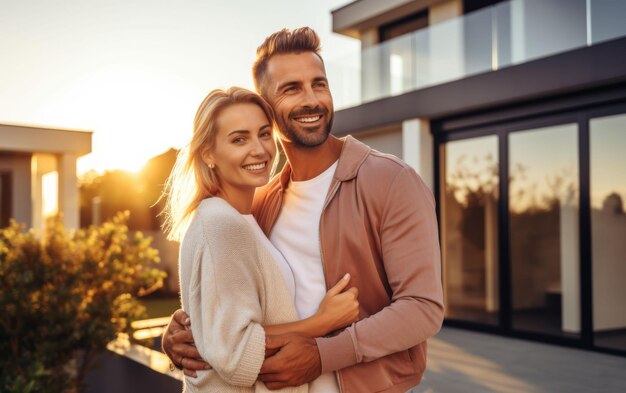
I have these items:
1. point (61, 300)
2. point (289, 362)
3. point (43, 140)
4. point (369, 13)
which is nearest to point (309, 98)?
point (289, 362)

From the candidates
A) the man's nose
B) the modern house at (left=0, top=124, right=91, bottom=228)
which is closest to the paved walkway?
the man's nose

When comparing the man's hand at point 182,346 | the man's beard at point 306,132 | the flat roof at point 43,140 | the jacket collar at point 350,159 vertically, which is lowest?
the man's hand at point 182,346

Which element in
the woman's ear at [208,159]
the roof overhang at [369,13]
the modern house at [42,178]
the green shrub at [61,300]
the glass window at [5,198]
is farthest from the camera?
the glass window at [5,198]

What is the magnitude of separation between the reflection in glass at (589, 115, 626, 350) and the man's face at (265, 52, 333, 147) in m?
6.06

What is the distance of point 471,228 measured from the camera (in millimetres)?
9180

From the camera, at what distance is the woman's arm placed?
69.9 inches

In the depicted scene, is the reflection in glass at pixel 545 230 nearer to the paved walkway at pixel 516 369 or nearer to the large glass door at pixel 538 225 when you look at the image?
the large glass door at pixel 538 225

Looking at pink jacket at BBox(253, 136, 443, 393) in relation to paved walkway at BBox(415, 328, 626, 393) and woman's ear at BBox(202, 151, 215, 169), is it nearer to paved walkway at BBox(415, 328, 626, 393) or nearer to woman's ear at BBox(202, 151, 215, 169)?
woman's ear at BBox(202, 151, 215, 169)

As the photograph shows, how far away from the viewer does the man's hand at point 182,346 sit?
1.94 meters

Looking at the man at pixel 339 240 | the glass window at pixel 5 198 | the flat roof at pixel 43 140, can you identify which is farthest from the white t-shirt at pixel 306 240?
the glass window at pixel 5 198

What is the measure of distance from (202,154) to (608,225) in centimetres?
648

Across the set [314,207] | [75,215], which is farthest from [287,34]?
[75,215]

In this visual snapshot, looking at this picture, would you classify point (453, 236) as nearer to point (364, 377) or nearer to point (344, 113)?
point (344, 113)

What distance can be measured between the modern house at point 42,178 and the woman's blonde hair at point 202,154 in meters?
12.5
